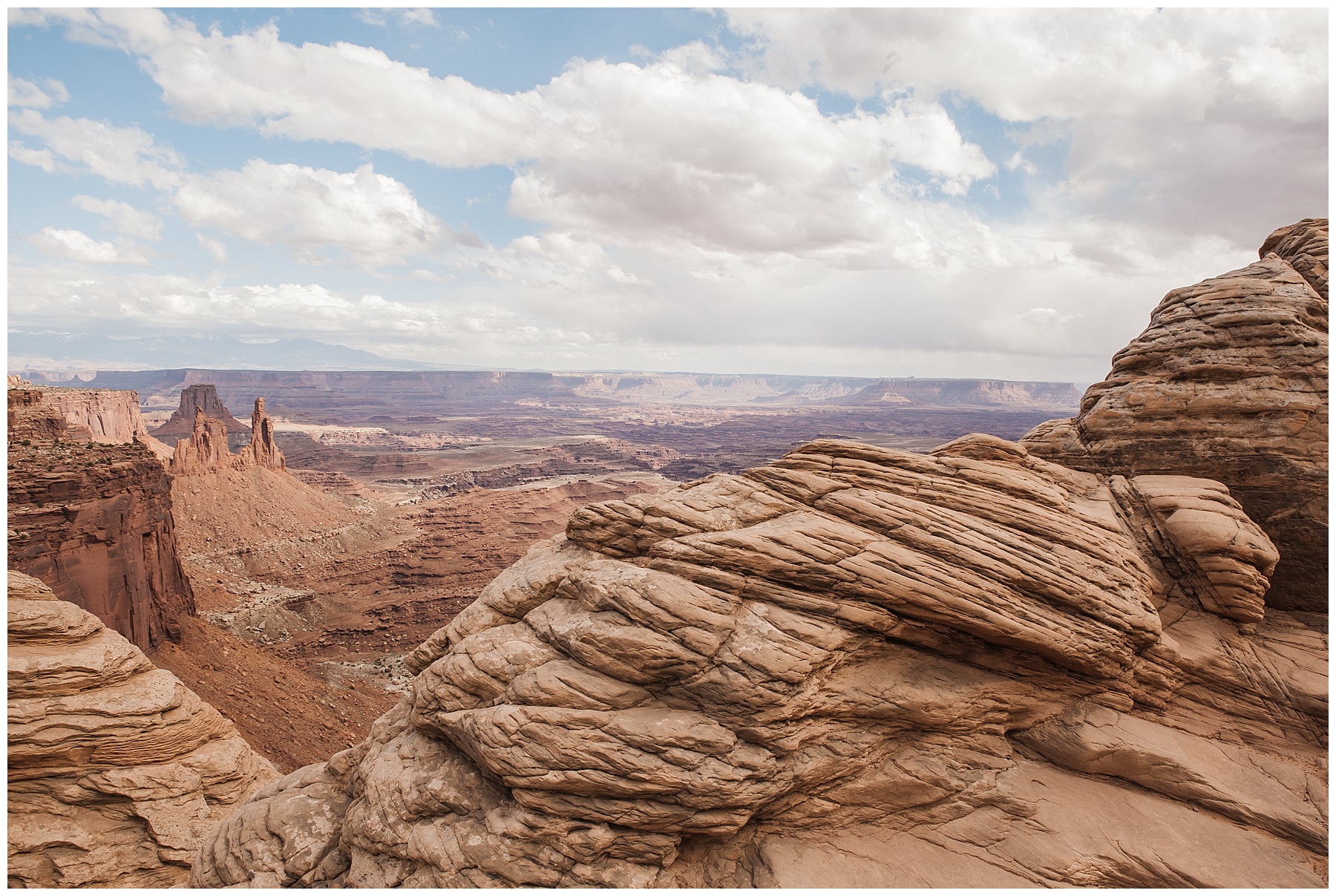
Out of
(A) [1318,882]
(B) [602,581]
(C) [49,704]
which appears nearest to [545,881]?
(B) [602,581]

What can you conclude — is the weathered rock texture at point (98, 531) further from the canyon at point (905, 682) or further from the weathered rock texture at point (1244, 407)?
the weathered rock texture at point (1244, 407)

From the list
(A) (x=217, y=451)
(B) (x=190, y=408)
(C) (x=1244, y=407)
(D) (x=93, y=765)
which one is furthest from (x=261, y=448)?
(C) (x=1244, y=407)

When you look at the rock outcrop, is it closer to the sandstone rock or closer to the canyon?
the sandstone rock

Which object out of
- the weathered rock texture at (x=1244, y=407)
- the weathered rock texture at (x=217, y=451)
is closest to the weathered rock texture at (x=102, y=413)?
the weathered rock texture at (x=217, y=451)

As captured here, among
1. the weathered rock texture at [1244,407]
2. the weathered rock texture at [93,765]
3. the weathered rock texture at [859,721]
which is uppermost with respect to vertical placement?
the weathered rock texture at [1244,407]

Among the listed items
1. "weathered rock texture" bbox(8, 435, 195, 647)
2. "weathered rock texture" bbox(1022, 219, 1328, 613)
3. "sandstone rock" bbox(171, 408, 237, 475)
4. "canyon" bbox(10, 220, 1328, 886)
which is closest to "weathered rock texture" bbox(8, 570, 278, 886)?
"canyon" bbox(10, 220, 1328, 886)
